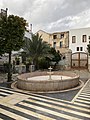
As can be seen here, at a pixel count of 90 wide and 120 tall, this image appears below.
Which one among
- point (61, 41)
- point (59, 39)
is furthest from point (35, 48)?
point (59, 39)

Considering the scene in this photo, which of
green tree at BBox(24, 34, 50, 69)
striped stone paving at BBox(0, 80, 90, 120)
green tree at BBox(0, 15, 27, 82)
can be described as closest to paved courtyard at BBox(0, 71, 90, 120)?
striped stone paving at BBox(0, 80, 90, 120)

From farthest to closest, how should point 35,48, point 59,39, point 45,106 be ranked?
point 59,39 < point 35,48 < point 45,106

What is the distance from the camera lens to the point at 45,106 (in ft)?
29.9

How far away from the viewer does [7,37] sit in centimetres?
1642

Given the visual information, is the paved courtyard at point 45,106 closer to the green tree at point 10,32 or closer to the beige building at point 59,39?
the green tree at point 10,32

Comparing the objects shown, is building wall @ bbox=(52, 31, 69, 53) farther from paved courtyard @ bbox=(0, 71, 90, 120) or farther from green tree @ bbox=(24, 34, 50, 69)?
paved courtyard @ bbox=(0, 71, 90, 120)

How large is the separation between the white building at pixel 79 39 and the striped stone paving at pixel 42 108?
27556 millimetres

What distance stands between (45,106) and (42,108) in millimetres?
362

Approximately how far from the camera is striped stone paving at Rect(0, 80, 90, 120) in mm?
7645

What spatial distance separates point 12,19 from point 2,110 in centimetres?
1016

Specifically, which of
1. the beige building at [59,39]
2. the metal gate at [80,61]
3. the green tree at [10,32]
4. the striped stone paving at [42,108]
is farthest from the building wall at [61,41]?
the striped stone paving at [42,108]

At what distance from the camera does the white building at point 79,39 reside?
3738cm

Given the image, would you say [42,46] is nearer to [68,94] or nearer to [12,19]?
[12,19]

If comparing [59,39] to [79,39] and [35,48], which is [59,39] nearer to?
[79,39]
